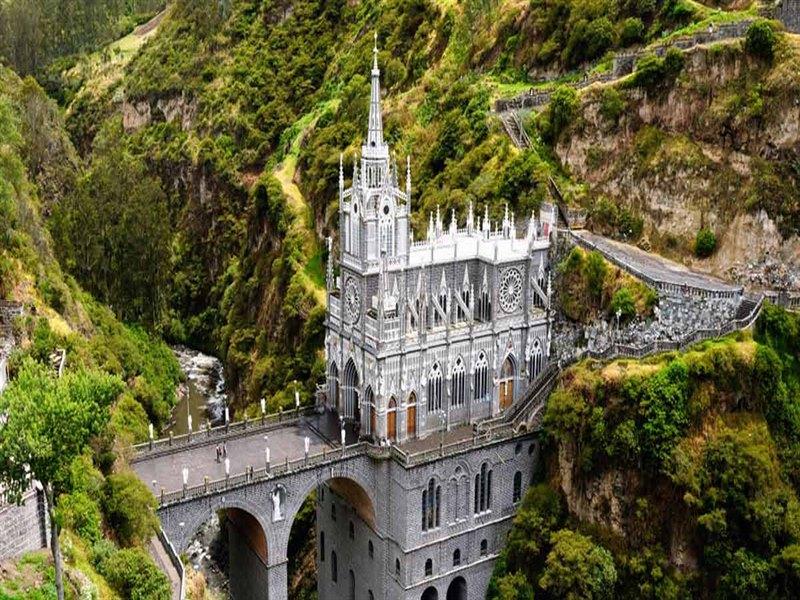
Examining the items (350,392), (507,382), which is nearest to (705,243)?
(507,382)

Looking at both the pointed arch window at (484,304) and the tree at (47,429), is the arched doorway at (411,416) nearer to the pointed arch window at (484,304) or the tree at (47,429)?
the pointed arch window at (484,304)

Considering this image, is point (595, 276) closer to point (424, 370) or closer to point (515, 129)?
point (424, 370)

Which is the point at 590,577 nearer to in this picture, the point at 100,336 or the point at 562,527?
the point at 562,527

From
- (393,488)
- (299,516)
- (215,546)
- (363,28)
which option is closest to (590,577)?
(393,488)

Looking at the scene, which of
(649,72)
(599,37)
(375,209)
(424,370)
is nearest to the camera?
(375,209)

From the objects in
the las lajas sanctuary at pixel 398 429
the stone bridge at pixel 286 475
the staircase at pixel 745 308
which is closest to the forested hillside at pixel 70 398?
the stone bridge at pixel 286 475

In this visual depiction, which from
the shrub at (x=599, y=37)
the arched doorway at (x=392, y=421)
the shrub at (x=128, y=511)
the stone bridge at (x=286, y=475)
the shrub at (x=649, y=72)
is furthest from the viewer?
the shrub at (x=599, y=37)
